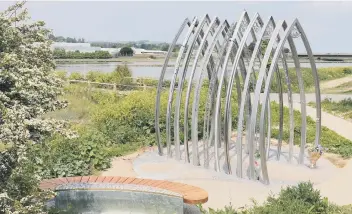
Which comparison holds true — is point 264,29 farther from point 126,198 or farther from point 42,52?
point 42,52

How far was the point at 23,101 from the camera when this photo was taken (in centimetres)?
580

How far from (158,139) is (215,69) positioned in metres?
2.29

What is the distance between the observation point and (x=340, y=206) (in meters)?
9.20

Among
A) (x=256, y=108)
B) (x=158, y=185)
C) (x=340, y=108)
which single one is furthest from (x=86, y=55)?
(x=158, y=185)

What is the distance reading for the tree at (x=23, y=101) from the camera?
5398 mm

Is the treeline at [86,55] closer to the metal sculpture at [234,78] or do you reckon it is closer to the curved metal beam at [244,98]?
the metal sculpture at [234,78]

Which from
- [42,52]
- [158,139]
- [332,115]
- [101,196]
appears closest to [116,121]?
[158,139]

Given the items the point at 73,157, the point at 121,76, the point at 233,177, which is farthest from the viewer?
the point at 121,76

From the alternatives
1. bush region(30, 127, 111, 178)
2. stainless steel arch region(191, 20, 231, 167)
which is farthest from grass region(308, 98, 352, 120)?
bush region(30, 127, 111, 178)

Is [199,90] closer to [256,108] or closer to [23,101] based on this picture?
[256,108]

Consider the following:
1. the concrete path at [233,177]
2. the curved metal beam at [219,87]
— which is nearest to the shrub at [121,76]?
the concrete path at [233,177]

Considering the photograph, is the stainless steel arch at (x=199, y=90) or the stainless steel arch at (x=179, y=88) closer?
the stainless steel arch at (x=199, y=90)

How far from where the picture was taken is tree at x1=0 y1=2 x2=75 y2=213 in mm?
5398

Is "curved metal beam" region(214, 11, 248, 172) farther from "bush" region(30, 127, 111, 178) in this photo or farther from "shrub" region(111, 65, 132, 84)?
"shrub" region(111, 65, 132, 84)
